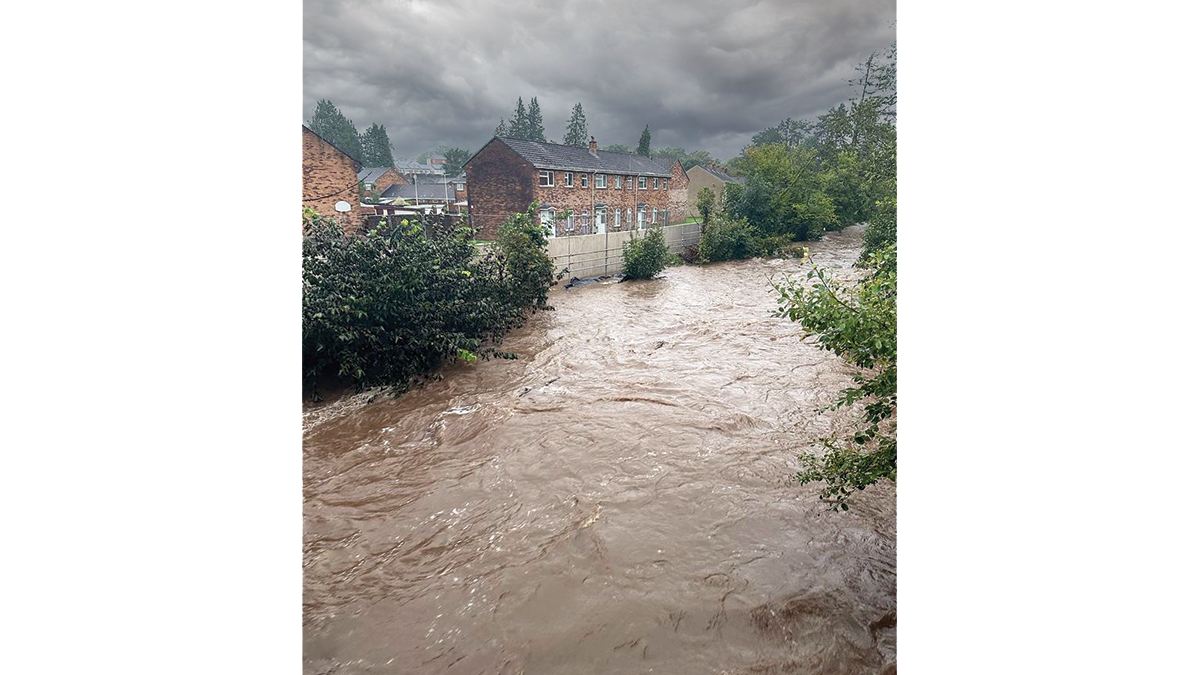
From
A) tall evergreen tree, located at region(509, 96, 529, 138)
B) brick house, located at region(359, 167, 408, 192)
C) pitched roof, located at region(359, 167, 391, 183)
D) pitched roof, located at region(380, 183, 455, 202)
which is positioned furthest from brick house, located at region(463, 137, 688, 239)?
brick house, located at region(359, 167, 408, 192)

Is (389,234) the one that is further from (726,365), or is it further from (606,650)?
(606,650)

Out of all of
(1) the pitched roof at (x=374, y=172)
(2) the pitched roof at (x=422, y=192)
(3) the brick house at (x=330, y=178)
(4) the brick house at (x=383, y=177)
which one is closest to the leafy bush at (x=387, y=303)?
(3) the brick house at (x=330, y=178)

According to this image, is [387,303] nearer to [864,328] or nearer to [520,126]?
[864,328]

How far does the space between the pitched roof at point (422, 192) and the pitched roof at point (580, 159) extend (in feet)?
15.7

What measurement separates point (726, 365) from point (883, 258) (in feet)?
10.3

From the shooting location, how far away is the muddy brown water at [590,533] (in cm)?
169

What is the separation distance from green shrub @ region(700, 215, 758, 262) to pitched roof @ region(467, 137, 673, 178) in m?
5.35

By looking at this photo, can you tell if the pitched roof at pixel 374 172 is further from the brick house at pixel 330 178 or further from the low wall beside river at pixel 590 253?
the low wall beside river at pixel 590 253

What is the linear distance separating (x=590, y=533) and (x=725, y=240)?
11.1 metres

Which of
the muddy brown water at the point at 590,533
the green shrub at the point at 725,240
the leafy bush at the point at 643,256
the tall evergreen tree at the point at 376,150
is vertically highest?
the tall evergreen tree at the point at 376,150

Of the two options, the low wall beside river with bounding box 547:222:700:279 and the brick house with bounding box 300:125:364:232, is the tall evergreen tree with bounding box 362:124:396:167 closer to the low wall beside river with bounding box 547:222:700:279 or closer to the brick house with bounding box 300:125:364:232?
the brick house with bounding box 300:125:364:232

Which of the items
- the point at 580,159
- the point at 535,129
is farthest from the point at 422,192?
the point at 580,159
